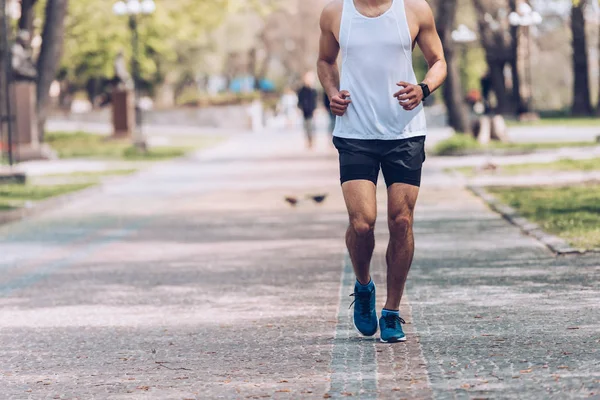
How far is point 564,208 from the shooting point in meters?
15.6

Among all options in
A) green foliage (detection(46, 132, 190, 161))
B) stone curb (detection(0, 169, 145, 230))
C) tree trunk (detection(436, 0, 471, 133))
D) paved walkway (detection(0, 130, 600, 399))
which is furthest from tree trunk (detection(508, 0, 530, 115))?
paved walkway (detection(0, 130, 600, 399))

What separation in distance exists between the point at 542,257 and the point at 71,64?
4701 cm

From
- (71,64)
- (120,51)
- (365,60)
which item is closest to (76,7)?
(120,51)

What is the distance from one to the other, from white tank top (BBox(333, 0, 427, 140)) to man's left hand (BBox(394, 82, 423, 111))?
117mm

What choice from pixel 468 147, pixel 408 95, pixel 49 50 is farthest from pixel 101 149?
pixel 408 95

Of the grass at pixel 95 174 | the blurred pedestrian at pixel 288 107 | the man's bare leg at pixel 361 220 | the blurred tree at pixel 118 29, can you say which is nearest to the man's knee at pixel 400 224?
the man's bare leg at pixel 361 220

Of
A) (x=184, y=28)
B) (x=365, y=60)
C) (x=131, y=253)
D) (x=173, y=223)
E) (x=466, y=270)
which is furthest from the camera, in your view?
(x=184, y=28)

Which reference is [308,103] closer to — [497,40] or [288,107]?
[497,40]

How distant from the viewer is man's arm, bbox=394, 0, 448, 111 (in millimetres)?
7379

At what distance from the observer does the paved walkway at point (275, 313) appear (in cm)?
658

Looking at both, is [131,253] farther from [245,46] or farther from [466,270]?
[245,46]

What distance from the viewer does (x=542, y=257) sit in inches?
448

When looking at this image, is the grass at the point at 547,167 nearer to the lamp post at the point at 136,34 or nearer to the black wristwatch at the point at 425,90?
the lamp post at the point at 136,34

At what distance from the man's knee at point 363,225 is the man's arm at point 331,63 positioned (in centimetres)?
53
